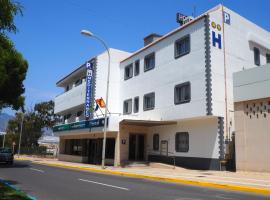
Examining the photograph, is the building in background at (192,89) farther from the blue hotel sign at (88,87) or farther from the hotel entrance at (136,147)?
the blue hotel sign at (88,87)

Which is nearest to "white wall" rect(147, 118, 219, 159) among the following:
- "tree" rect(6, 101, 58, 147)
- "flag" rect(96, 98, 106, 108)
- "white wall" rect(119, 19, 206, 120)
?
"white wall" rect(119, 19, 206, 120)

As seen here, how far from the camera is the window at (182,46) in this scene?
25906mm

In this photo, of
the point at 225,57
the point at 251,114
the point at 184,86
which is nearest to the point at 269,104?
the point at 251,114

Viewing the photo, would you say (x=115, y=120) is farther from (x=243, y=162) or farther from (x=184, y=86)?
(x=243, y=162)

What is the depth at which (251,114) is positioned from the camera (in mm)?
20625

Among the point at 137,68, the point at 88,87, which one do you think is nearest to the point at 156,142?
the point at 137,68

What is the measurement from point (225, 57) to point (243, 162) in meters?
7.58

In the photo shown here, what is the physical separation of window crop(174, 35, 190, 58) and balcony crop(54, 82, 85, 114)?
46.9 ft

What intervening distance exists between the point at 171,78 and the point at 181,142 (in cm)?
494

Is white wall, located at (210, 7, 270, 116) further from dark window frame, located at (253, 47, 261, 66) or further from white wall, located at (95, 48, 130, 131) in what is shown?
white wall, located at (95, 48, 130, 131)

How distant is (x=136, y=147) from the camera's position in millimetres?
31281

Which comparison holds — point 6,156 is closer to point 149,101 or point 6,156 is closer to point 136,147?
point 136,147

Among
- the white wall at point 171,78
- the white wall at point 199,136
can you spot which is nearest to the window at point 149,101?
the white wall at point 171,78

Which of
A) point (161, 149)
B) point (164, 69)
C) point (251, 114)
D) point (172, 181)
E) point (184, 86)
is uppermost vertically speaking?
point (164, 69)
